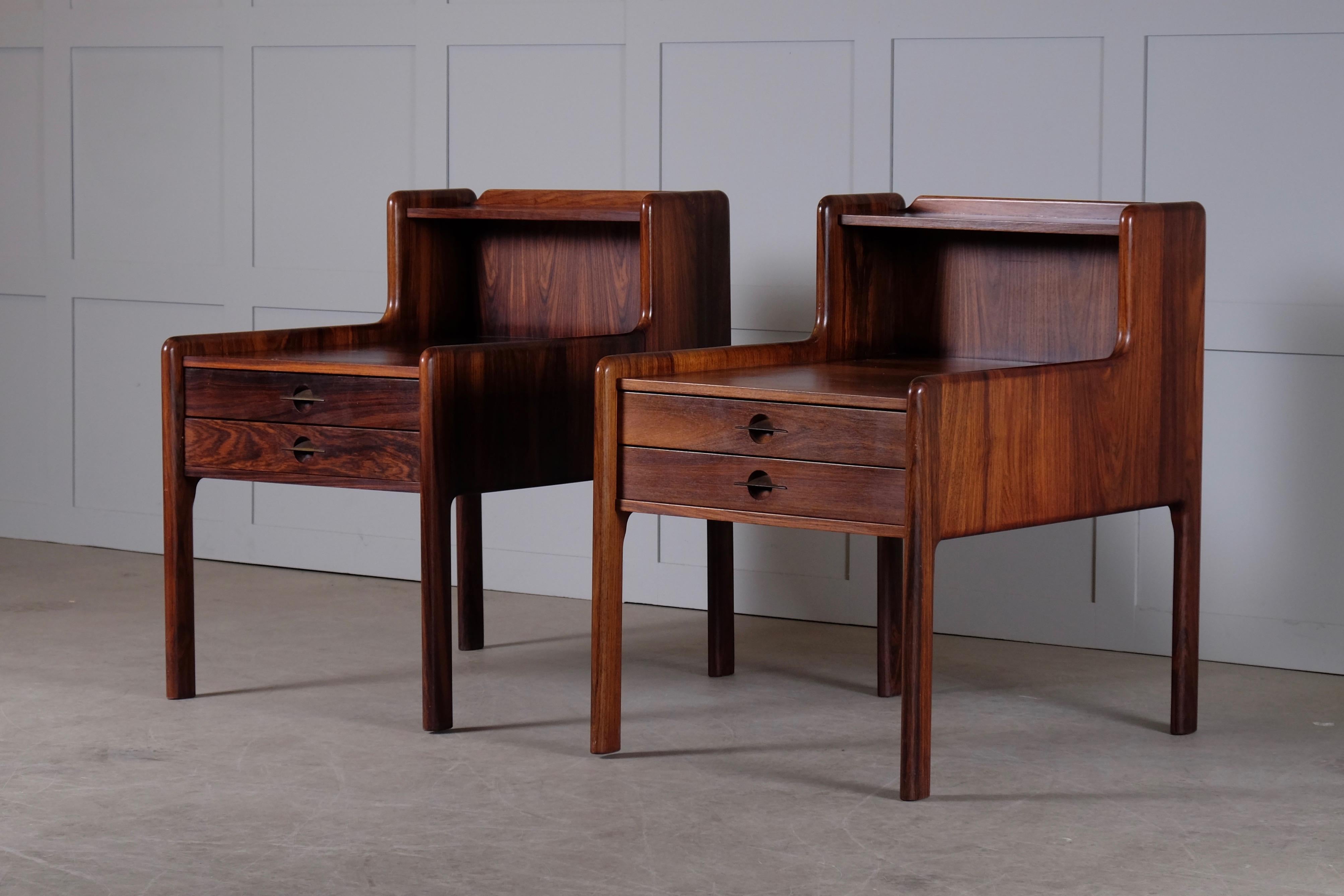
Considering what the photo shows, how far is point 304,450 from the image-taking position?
3193mm

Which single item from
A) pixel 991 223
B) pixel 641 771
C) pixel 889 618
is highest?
pixel 991 223

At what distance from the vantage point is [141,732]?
313cm

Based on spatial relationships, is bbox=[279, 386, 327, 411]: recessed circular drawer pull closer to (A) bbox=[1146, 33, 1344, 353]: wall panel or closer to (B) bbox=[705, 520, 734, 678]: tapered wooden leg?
(B) bbox=[705, 520, 734, 678]: tapered wooden leg

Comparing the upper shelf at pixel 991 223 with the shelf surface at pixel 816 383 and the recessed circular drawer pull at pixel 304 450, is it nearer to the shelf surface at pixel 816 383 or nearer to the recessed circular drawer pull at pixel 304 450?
the shelf surface at pixel 816 383

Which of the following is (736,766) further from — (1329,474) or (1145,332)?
(1329,474)

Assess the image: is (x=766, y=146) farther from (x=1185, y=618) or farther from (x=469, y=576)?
(x=1185, y=618)

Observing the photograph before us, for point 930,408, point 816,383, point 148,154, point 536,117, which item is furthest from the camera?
point 148,154

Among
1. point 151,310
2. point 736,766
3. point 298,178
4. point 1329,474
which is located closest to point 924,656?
point 736,766

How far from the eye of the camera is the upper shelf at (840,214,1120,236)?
3064 millimetres

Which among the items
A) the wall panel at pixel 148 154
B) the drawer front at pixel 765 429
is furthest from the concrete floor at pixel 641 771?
the wall panel at pixel 148 154

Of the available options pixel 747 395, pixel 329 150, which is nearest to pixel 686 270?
pixel 747 395

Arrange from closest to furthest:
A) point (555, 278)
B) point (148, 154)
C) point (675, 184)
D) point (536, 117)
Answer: point (555, 278) < point (675, 184) < point (536, 117) < point (148, 154)

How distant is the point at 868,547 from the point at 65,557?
2194 millimetres

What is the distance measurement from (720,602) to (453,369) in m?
0.81
